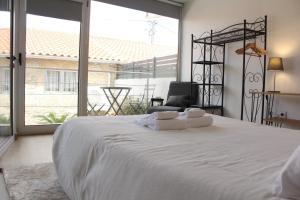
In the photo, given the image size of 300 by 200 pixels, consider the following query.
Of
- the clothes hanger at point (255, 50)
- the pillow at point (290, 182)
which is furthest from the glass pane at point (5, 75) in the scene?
the pillow at point (290, 182)

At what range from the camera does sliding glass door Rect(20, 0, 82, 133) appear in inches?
158

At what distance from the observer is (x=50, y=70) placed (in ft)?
14.3

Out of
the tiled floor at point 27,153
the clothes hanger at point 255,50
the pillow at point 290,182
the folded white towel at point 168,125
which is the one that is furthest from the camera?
the clothes hanger at point 255,50

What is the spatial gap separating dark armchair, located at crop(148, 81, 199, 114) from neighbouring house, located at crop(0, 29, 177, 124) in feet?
1.51

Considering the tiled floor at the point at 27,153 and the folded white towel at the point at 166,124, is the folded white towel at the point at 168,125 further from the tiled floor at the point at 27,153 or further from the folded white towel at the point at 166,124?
the tiled floor at the point at 27,153

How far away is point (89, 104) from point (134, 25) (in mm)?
1708

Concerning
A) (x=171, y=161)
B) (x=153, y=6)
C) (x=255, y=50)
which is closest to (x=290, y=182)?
(x=171, y=161)

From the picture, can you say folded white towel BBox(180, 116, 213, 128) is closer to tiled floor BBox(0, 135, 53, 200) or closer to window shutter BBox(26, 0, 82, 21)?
tiled floor BBox(0, 135, 53, 200)

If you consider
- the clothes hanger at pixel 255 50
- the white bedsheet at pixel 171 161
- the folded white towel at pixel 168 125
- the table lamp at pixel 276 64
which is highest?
the clothes hanger at pixel 255 50

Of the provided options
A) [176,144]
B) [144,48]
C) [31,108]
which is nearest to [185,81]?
[144,48]

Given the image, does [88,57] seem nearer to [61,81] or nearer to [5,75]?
[61,81]

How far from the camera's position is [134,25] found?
5012 millimetres

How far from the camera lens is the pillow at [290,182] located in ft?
2.47

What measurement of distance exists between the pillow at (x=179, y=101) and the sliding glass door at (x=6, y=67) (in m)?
2.46
